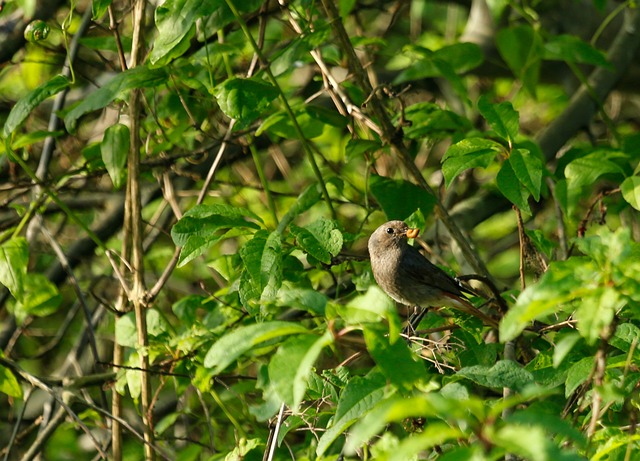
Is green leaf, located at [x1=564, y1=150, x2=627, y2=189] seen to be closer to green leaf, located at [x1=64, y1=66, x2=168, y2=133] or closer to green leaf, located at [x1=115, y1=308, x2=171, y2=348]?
green leaf, located at [x1=64, y1=66, x2=168, y2=133]

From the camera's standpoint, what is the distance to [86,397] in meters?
4.18

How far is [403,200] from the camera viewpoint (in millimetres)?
3604

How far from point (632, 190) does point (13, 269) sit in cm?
229

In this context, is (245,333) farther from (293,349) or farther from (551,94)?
(551,94)

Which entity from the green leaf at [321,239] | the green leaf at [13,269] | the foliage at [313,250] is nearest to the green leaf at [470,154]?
the foliage at [313,250]

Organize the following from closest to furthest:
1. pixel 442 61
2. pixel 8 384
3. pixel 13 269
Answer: pixel 13 269 → pixel 8 384 → pixel 442 61

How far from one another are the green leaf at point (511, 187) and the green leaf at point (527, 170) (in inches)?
1.5

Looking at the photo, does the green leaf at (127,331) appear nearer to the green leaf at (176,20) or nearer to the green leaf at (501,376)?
the green leaf at (176,20)

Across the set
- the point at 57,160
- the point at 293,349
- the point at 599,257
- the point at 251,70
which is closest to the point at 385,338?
the point at 293,349

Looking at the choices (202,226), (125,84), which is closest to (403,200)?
(202,226)

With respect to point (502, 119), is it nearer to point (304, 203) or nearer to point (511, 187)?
point (511, 187)

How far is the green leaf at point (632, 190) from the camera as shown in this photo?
11.0ft

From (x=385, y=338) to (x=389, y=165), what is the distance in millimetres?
3481

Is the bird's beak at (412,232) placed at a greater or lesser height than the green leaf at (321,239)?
lesser
